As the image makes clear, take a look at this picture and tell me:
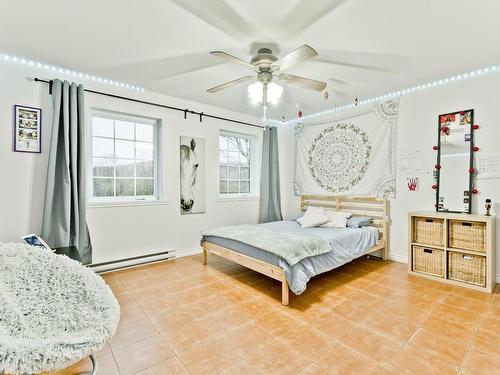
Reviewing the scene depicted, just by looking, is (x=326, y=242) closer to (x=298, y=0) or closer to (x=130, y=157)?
(x=298, y=0)

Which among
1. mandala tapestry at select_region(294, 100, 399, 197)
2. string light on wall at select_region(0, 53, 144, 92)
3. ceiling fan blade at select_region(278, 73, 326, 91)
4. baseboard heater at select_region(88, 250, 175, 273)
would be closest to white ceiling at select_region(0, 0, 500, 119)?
string light on wall at select_region(0, 53, 144, 92)

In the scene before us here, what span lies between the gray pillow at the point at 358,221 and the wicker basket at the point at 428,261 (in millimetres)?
694

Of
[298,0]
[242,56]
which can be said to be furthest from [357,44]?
[242,56]

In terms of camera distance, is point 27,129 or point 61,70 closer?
point 27,129

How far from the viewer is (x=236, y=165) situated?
486cm

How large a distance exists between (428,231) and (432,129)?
135cm

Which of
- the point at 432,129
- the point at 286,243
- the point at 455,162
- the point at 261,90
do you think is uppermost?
the point at 261,90

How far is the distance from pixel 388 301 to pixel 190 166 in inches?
123

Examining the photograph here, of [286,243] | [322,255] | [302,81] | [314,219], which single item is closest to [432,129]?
[314,219]

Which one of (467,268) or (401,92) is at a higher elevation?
(401,92)

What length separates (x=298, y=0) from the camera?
5.96 ft

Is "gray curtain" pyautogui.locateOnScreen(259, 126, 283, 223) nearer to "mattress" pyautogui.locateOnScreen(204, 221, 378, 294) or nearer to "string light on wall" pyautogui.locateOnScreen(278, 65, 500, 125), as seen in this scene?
"string light on wall" pyautogui.locateOnScreen(278, 65, 500, 125)

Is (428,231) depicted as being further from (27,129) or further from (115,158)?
(27,129)

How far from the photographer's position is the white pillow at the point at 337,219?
3738mm
